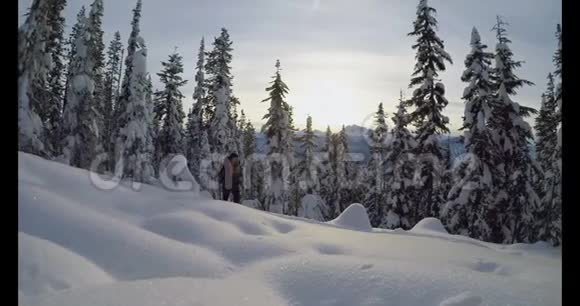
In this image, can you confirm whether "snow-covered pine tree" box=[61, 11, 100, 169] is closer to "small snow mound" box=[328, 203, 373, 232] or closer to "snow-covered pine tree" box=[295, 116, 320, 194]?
"snow-covered pine tree" box=[295, 116, 320, 194]

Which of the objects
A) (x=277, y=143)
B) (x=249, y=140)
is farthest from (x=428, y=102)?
(x=249, y=140)

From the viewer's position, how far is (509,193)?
21.7m

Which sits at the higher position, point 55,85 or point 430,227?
point 55,85

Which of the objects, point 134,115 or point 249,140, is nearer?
point 134,115

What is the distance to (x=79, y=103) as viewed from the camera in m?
30.0

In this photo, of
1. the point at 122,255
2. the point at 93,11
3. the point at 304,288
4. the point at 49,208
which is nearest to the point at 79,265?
the point at 122,255

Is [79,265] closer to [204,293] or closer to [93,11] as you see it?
[204,293]

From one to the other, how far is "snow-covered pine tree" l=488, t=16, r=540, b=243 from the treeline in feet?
0.20

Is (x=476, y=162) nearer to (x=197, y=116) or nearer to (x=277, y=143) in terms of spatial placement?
(x=277, y=143)

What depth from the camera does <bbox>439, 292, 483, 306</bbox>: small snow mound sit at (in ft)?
13.0

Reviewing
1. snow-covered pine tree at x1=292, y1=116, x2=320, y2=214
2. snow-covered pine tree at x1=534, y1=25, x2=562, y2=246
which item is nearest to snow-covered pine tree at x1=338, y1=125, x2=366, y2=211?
snow-covered pine tree at x1=292, y1=116, x2=320, y2=214

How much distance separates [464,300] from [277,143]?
2902 centimetres

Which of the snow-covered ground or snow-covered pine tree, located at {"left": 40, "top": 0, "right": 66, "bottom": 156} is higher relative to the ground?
snow-covered pine tree, located at {"left": 40, "top": 0, "right": 66, "bottom": 156}
